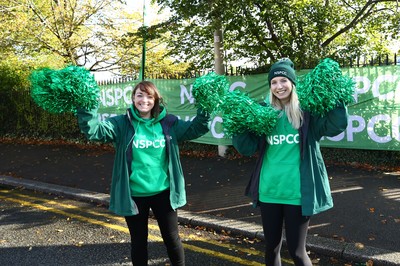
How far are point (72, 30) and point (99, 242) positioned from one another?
10.1m

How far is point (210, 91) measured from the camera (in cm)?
262

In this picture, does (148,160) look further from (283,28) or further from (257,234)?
(283,28)

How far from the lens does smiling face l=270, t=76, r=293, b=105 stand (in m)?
2.54

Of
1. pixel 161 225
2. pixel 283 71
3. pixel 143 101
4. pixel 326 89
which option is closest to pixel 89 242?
pixel 161 225

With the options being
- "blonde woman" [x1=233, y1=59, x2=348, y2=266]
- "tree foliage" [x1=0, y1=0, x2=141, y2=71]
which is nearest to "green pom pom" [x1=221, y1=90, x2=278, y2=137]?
"blonde woman" [x1=233, y1=59, x2=348, y2=266]

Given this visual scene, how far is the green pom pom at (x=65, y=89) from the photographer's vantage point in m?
2.52

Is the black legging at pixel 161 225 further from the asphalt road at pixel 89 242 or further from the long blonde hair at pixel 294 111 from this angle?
the long blonde hair at pixel 294 111

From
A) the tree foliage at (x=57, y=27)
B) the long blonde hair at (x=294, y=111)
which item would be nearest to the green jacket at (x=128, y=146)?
the long blonde hair at (x=294, y=111)

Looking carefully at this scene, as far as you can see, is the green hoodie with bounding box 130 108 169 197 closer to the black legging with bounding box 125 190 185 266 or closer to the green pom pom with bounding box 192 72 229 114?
the black legging with bounding box 125 190 185 266

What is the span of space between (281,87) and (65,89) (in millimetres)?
1424

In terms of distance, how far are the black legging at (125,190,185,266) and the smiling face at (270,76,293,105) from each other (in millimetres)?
1106

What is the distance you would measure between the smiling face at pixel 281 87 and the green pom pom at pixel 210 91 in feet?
1.10

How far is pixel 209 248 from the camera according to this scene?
4.02 meters

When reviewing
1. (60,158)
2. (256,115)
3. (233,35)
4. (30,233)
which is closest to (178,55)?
(233,35)
